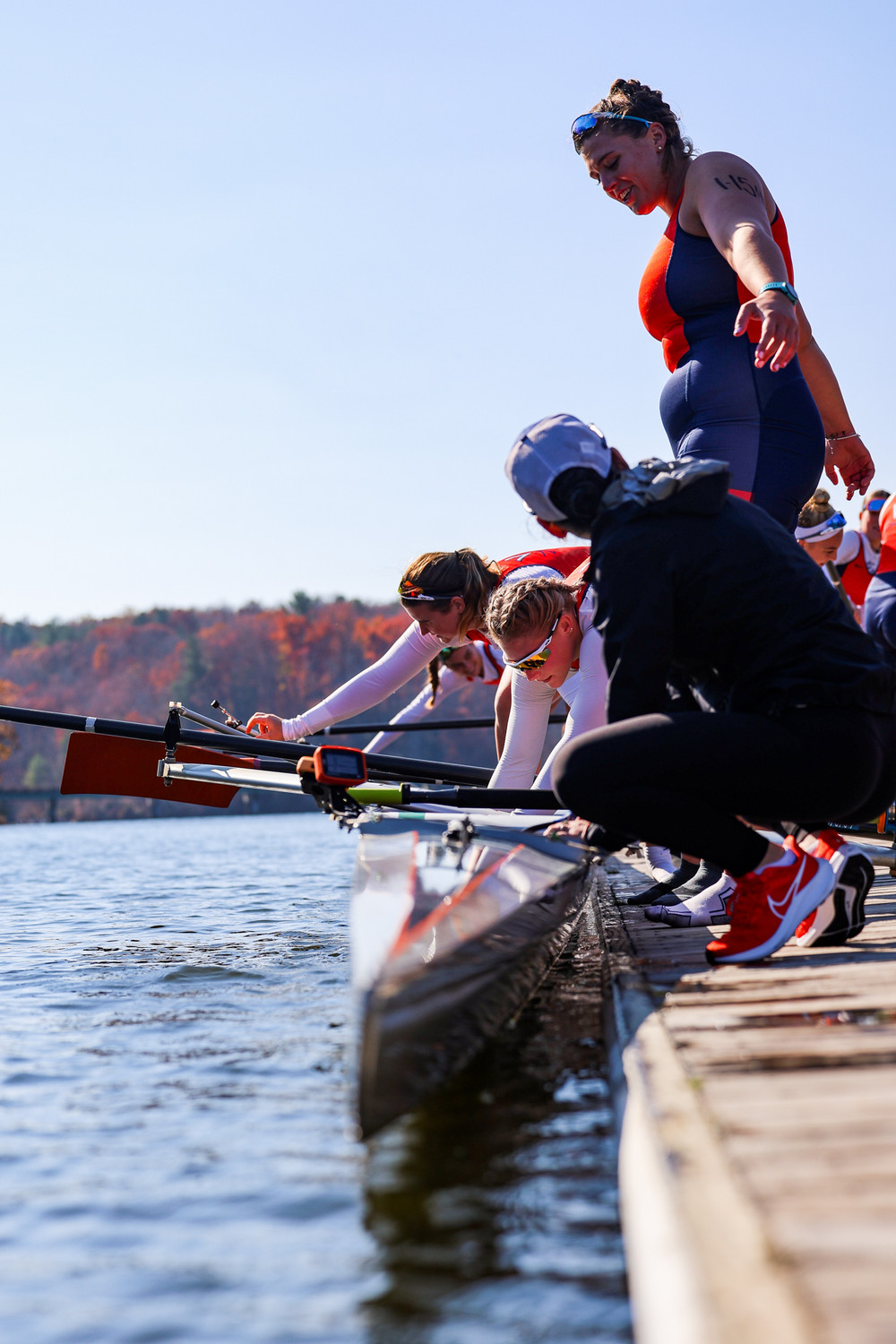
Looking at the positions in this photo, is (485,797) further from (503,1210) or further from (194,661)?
(194,661)

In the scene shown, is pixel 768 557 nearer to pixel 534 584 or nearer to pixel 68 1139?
pixel 534 584

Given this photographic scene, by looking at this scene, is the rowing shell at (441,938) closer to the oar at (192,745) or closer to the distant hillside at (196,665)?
the oar at (192,745)

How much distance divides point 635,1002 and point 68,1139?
1483 millimetres

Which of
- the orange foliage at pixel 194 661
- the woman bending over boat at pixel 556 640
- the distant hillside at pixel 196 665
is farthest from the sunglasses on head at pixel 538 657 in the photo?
the orange foliage at pixel 194 661

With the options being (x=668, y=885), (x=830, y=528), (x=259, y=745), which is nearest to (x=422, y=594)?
(x=259, y=745)

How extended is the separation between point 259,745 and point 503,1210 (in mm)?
3611

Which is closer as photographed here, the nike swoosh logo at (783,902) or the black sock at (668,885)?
the nike swoosh logo at (783,902)

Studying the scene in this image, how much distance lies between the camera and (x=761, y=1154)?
175 centimetres

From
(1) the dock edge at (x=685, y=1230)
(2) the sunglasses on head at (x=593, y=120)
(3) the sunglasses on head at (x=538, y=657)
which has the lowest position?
(1) the dock edge at (x=685, y=1230)

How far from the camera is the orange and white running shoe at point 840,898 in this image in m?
3.37

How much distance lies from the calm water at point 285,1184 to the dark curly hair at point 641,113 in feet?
9.43

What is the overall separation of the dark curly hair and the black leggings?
6.77ft

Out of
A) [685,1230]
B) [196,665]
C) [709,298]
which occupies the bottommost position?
[685,1230]

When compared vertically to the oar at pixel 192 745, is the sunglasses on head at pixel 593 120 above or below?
above
